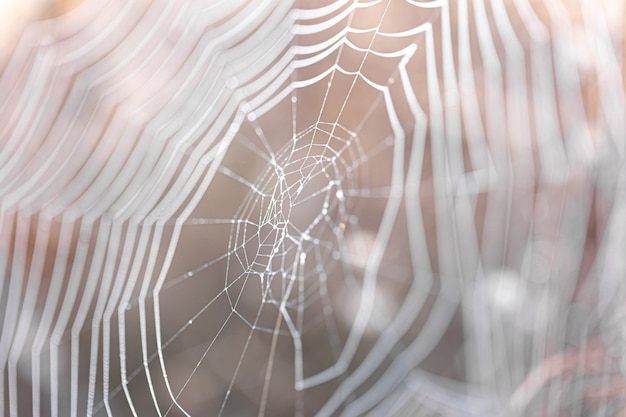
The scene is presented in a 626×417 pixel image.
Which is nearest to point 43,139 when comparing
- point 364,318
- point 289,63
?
point 289,63

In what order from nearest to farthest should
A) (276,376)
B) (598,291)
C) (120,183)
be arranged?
(120,183)
(598,291)
(276,376)

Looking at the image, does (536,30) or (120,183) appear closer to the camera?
(120,183)

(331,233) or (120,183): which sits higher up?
(120,183)

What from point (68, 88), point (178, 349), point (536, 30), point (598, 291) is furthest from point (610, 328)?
point (68, 88)

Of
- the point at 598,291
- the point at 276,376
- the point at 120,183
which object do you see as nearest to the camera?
the point at 120,183

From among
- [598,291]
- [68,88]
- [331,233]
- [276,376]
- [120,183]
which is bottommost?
[276,376]

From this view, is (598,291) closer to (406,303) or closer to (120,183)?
(406,303)
